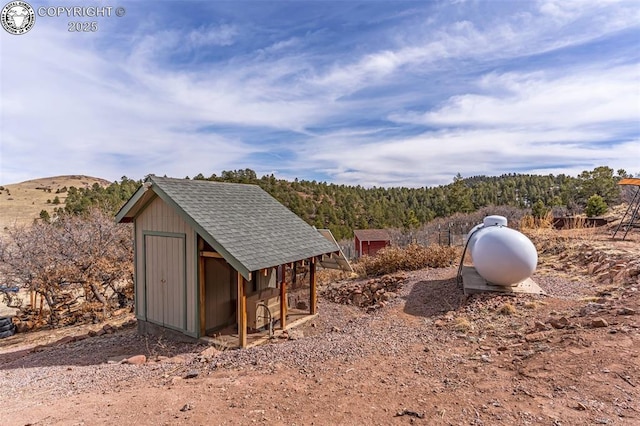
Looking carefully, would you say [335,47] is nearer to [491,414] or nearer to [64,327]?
[491,414]

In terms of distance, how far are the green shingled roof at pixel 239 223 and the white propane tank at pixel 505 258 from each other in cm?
376

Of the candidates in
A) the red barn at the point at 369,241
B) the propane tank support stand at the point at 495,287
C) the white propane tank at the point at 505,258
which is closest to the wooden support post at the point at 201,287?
the propane tank support stand at the point at 495,287

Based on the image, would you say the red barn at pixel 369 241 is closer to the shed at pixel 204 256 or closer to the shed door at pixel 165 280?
the shed at pixel 204 256

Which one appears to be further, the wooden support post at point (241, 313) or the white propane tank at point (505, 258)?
the white propane tank at point (505, 258)

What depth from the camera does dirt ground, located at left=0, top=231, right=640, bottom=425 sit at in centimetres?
359

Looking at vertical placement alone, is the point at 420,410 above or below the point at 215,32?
below

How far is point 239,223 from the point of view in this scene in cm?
786

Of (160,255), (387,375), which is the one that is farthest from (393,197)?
(387,375)

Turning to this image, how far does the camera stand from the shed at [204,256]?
273 inches

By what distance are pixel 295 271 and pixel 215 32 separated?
8357 mm

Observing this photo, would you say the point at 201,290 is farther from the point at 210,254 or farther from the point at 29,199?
the point at 29,199

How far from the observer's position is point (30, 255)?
11672mm

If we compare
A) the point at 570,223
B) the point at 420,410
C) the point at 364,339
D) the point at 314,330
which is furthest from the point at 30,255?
the point at 570,223

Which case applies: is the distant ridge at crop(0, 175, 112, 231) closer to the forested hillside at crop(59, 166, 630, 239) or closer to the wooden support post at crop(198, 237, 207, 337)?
the forested hillside at crop(59, 166, 630, 239)
